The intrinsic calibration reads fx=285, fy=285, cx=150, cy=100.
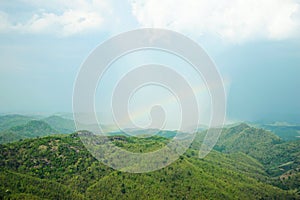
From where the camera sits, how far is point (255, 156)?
65.1 meters

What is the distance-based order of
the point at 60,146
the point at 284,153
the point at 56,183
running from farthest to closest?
the point at 284,153 → the point at 60,146 → the point at 56,183

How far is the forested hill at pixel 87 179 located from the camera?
23.6m

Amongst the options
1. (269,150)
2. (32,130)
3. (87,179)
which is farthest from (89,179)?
(32,130)

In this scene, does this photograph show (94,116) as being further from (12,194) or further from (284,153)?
(284,153)

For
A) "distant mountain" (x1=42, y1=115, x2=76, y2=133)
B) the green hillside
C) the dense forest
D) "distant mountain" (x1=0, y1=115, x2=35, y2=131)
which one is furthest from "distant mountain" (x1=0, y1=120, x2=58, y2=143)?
the green hillside

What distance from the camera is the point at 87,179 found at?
26547 mm

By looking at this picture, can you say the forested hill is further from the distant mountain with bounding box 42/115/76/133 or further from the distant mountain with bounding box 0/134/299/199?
the distant mountain with bounding box 42/115/76/133

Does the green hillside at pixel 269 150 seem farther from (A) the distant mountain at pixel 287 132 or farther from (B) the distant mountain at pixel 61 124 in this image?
(B) the distant mountain at pixel 61 124

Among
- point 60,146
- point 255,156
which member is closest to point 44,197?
point 60,146

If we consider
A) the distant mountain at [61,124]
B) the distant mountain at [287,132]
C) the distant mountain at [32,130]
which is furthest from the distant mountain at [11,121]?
the distant mountain at [287,132]

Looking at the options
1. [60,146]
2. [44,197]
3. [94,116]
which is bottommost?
[44,197]

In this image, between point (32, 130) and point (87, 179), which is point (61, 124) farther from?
point (87, 179)

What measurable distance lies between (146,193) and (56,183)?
309 inches

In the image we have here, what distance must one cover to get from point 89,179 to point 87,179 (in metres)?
0.18
